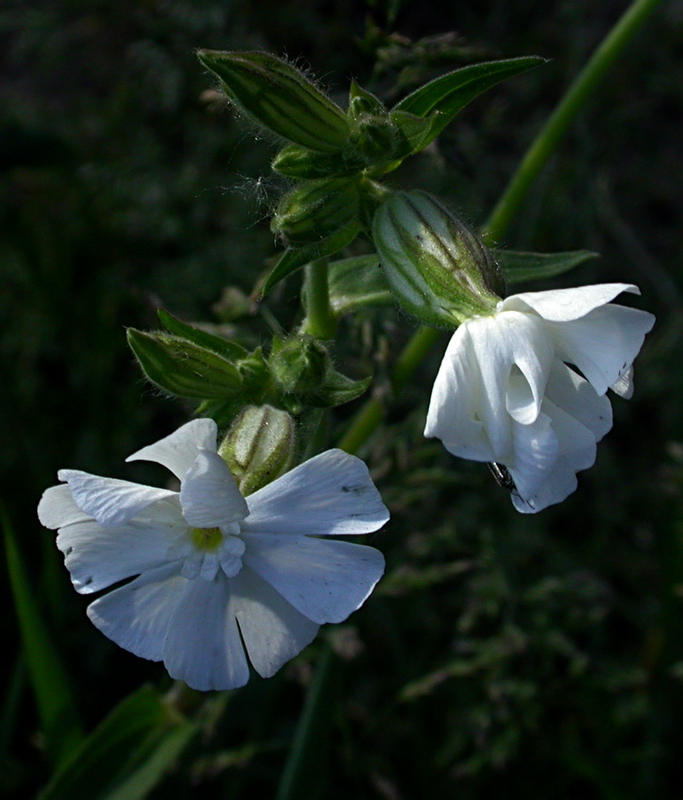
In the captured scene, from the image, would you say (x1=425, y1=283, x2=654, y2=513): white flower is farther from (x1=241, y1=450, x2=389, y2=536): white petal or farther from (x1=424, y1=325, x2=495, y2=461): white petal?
(x1=241, y1=450, x2=389, y2=536): white petal

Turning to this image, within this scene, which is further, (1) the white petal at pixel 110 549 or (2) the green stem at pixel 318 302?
(2) the green stem at pixel 318 302

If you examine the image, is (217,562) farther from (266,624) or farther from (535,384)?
(535,384)

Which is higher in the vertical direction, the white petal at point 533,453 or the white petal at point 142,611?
the white petal at point 533,453

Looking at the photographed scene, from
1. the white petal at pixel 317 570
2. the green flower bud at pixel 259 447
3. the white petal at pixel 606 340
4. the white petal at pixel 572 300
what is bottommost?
the white petal at pixel 317 570

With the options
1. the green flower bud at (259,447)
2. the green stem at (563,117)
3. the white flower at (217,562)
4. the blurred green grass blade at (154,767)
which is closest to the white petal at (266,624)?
the white flower at (217,562)

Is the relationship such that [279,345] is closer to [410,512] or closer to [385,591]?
[385,591]

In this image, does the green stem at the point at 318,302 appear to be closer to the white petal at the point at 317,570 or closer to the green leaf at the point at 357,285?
the green leaf at the point at 357,285

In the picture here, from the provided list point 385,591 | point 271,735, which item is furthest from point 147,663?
point 385,591

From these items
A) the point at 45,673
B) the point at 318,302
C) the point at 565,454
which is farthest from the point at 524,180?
the point at 45,673
